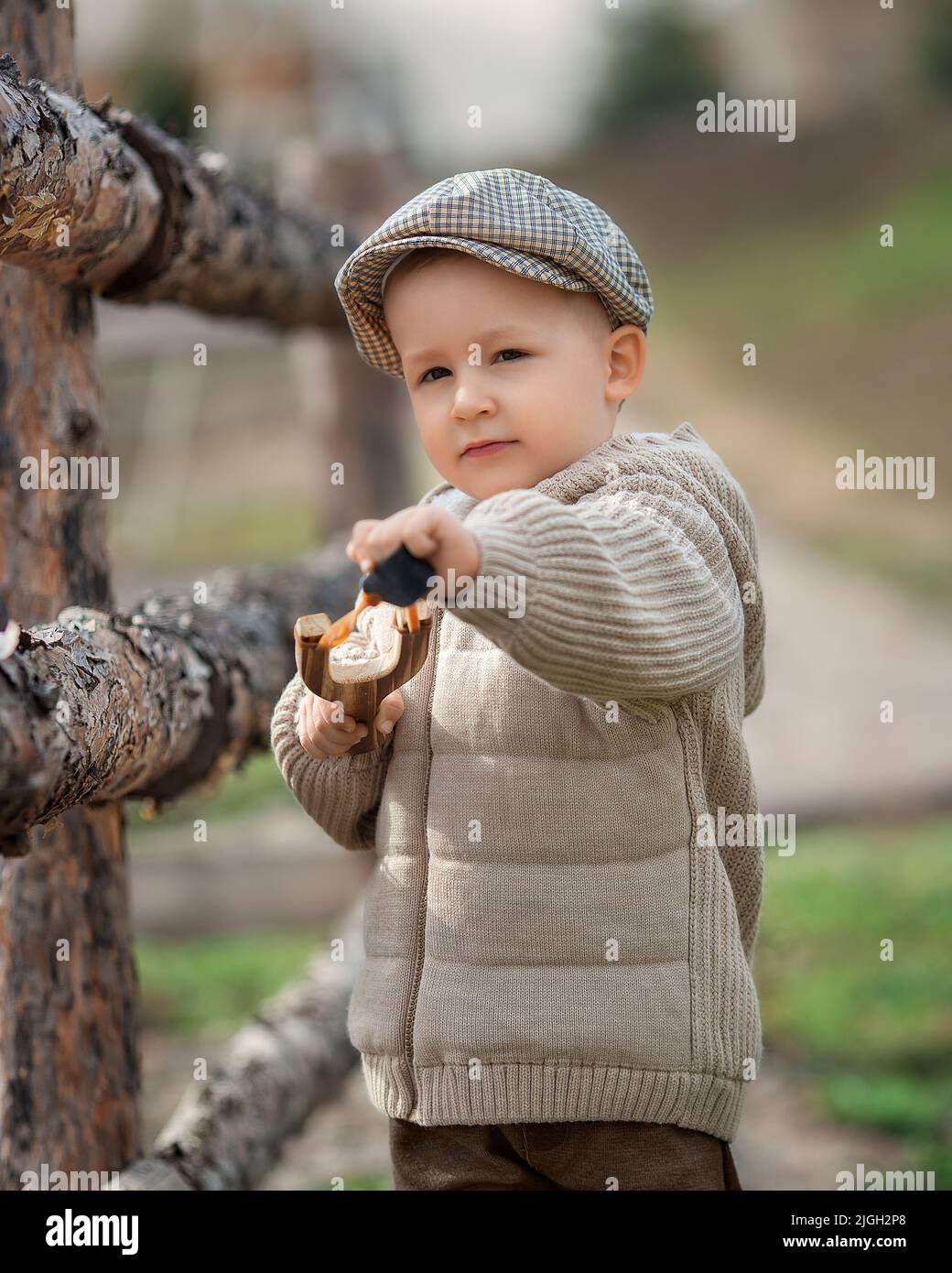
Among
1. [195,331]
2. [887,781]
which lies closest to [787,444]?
[195,331]

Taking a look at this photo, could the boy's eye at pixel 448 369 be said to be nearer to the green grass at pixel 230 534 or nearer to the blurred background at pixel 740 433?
the blurred background at pixel 740 433

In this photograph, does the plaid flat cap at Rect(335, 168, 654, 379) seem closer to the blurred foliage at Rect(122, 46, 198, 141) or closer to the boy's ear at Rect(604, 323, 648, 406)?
the boy's ear at Rect(604, 323, 648, 406)

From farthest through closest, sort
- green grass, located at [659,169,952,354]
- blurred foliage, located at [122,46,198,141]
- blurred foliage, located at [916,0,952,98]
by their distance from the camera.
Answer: blurred foliage, located at [916,0,952,98] < green grass, located at [659,169,952,354] < blurred foliage, located at [122,46,198,141]

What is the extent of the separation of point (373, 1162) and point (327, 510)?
6.77 ft

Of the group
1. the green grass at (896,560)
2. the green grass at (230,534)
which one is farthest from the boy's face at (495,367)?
the green grass at (230,534)

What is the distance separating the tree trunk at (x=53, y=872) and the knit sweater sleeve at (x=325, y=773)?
45 centimetres

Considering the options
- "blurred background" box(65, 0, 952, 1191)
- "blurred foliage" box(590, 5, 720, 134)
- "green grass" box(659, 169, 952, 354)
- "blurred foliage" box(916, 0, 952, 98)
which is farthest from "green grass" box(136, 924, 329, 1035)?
"blurred foliage" box(916, 0, 952, 98)

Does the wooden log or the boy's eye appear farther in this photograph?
the wooden log

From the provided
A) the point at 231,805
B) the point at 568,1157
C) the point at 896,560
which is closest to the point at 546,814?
the point at 568,1157

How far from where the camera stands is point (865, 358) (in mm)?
14180

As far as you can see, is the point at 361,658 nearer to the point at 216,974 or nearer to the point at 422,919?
the point at 422,919

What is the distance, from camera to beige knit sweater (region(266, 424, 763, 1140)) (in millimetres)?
1452

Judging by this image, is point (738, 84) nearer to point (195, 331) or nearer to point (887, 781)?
point (195, 331)

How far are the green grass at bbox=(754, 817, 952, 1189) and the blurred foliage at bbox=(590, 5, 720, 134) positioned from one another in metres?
16.7
